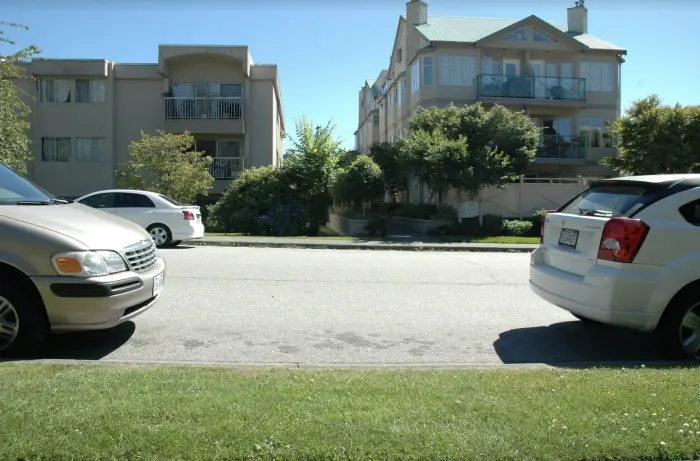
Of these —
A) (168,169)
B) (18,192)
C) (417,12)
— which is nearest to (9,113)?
(168,169)

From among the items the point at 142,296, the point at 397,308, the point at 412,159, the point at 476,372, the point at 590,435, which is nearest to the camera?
the point at 590,435

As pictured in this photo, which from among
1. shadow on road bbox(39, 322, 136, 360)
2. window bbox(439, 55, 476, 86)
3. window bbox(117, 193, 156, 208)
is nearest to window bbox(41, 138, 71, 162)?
window bbox(117, 193, 156, 208)

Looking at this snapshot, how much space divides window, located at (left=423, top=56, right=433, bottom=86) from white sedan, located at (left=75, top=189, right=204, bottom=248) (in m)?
18.5

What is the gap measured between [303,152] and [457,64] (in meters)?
10.8

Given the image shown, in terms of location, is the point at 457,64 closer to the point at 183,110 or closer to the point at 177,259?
the point at 183,110

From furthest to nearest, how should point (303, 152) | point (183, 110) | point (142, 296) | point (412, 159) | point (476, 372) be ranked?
point (183, 110) → point (303, 152) → point (412, 159) → point (142, 296) → point (476, 372)

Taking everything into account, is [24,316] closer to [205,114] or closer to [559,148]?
[205,114]

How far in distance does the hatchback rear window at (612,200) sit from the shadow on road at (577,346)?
1.45 meters

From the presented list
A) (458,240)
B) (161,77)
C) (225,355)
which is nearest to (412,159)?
(458,240)

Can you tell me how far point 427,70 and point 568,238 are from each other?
2607 cm

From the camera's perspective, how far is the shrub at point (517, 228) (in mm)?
22594

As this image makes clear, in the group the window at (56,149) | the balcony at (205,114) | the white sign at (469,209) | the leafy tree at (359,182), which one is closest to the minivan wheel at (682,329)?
the white sign at (469,209)

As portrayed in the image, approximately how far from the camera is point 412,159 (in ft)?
74.3

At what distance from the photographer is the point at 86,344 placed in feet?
20.0
